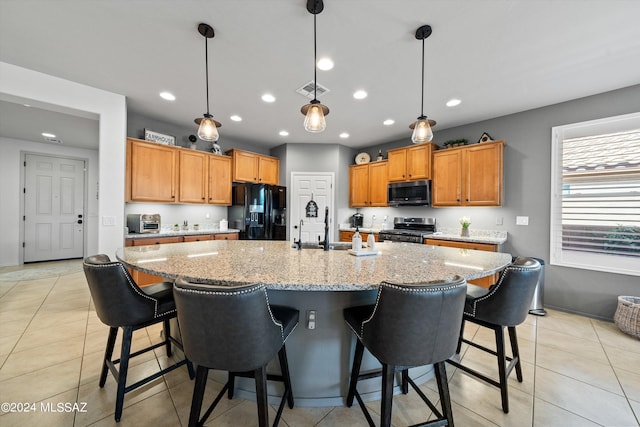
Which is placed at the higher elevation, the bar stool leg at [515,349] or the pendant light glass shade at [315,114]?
the pendant light glass shade at [315,114]

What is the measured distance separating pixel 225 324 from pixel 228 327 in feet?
0.06

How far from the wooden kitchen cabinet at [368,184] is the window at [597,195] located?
2490mm

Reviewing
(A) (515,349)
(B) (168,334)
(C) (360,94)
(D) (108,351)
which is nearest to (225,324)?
(D) (108,351)

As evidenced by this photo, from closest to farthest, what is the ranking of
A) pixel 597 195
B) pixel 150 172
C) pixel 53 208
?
1. pixel 597 195
2. pixel 150 172
3. pixel 53 208

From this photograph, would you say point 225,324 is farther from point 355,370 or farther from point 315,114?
point 315,114

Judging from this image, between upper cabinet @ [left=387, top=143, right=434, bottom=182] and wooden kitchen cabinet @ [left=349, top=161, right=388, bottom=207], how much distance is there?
269mm

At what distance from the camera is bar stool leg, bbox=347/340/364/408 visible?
4.75ft

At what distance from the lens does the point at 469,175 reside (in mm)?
3762

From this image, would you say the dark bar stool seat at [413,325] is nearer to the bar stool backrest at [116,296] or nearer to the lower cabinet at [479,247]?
the bar stool backrest at [116,296]

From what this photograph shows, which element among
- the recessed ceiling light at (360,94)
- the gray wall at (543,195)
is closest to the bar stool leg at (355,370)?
the recessed ceiling light at (360,94)

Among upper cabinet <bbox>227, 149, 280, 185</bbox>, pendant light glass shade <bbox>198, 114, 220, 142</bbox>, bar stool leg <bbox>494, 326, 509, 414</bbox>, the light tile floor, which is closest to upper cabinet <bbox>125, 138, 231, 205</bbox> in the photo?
upper cabinet <bbox>227, 149, 280, 185</bbox>

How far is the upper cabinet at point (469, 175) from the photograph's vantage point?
3.52 m

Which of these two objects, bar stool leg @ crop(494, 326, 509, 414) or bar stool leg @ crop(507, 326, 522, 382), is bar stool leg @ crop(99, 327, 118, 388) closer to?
bar stool leg @ crop(494, 326, 509, 414)

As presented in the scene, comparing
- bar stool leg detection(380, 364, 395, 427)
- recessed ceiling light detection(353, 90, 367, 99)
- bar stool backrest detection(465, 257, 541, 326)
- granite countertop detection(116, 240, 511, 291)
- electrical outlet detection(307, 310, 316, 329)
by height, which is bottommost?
bar stool leg detection(380, 364, 395, 427)
